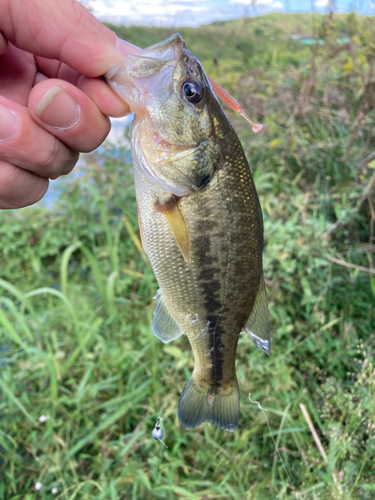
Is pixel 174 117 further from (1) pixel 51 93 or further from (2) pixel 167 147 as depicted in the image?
(1) pixel 51 93

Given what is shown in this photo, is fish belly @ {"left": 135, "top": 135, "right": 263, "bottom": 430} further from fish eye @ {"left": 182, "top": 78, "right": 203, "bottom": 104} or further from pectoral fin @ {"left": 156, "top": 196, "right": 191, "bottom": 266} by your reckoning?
fish eye @ {"left": 182, "top": 78, "right": 203, "bottom": 104}

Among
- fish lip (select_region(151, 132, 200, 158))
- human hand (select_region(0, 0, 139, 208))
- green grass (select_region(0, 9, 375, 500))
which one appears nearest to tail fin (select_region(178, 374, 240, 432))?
green grass (select_region(0, 9, 375, 500))

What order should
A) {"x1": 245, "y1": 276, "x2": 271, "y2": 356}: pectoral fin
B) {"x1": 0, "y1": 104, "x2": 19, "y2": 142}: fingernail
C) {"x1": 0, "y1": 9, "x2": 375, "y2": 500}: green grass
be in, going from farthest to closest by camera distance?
{"x1": 0, "y1": 9, "x2": 375, "y2": 500}: green grass < {"x1": 245, "y1": 276, "x2": 271, "y2": 356}: pectoral fin < {"x1": 0, "y1": 104, "x2": 19, "y2": 142}: fingernail

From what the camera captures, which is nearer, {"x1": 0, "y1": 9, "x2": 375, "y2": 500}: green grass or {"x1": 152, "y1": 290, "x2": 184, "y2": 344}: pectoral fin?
{"x1": 152, "y1": 290, "x2": 184, "y2": 344}: pectoral fin

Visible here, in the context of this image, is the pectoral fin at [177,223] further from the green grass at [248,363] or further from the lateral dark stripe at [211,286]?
the green grass at [248,363]

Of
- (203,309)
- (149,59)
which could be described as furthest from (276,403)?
(149,59)

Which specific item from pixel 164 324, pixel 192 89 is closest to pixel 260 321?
pixel 164 324

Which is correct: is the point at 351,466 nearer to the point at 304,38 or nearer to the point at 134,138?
the point at 134,138
